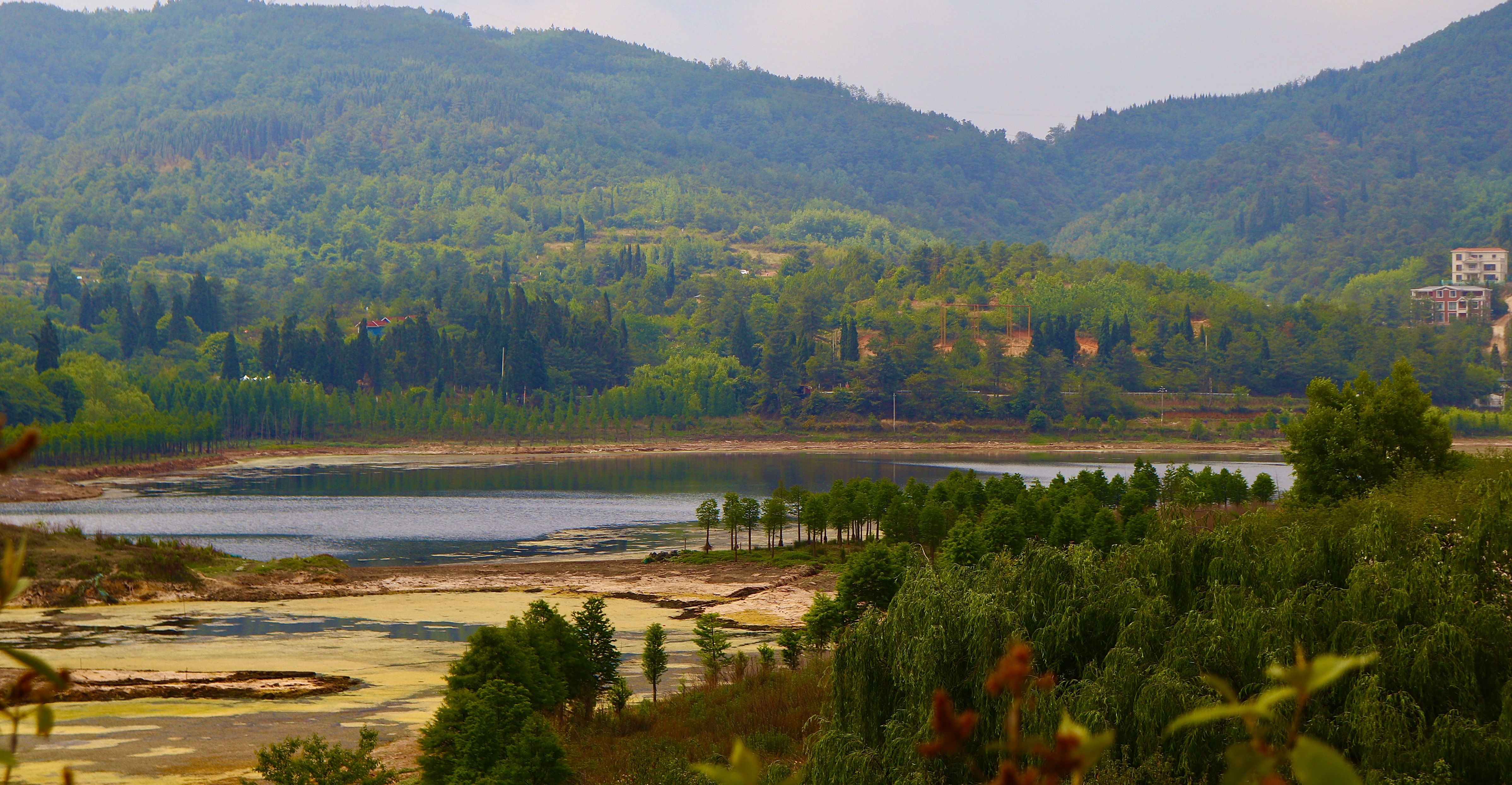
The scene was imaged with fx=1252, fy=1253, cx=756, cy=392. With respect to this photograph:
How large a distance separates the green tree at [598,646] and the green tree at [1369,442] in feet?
94.8

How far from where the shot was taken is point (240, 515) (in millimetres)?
90750

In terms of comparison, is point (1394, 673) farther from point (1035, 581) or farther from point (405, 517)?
point (405, 517)

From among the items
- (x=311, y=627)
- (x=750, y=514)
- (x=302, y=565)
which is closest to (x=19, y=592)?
(x=311, y=627)

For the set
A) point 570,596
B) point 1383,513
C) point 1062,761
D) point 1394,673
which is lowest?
point 570,596

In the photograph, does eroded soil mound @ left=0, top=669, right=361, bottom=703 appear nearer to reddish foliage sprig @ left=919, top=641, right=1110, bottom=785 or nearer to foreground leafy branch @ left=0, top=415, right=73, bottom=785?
foreground leafy branch @ left=0, top=415, right=73, bottom=785

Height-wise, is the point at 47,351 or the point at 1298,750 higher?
the point at 47,351

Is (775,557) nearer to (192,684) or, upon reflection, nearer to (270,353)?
(192,684)

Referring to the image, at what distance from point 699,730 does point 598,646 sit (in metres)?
4.24

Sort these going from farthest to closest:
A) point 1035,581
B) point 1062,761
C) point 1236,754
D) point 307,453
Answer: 1. point 307,453
2. point 1035,581
3. point 1062,761
4. point 1236,754

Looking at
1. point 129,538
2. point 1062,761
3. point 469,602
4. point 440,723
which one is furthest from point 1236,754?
point 129,538

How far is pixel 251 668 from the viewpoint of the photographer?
40.8 metres

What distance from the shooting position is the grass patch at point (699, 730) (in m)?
27.1

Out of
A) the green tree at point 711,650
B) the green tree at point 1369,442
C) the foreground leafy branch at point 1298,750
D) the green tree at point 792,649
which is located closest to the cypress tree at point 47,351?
the green tree at point 711,650

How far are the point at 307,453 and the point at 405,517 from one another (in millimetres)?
64777
